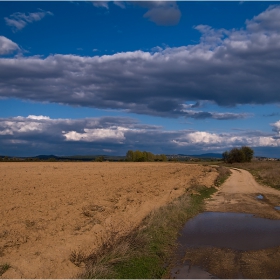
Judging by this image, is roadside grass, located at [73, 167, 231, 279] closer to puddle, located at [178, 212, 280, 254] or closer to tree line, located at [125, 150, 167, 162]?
puddle, located at [178, 212, 280, 254]

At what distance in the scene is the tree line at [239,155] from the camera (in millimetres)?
124188

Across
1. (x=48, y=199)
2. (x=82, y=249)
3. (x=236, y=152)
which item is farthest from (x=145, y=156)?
(x=82, y=249)

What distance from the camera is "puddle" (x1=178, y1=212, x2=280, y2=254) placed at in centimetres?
1288

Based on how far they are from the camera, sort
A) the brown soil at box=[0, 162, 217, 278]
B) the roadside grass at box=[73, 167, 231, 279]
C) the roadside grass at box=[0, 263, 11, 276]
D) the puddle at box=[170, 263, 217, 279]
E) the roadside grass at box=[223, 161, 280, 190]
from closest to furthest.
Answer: the roadside grass at box=[0, 263, 11, 276] → the roadside grass at box=[73, 167, 231, 279] → the puddle at box=[170, 263, 217, 279] → the brown soil at box=[0, 162, 217, 278] → the roadside grass at box=[223, 161, 280, 190]

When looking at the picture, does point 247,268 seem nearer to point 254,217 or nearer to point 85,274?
point 85,274

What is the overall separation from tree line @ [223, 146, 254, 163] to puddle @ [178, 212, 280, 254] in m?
109

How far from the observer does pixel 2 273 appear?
8.75 m

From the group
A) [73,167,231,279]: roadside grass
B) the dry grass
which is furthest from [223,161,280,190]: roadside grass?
the dry grass

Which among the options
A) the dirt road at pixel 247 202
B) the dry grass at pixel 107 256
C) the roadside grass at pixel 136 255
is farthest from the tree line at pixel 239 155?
the dry grass at pixel 107 256

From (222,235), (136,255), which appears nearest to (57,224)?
(136,255)

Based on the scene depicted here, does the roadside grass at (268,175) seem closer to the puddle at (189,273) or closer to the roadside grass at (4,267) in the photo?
the puddle at (189,273)

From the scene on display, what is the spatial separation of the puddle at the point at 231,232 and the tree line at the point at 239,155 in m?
109

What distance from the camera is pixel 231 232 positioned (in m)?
14.9

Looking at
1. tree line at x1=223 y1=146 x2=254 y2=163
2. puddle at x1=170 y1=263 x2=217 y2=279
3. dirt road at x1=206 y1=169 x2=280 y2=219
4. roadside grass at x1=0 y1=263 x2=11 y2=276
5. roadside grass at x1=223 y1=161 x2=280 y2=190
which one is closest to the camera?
roadside grass at x1=0 y1=263 x2=11 y2=276
